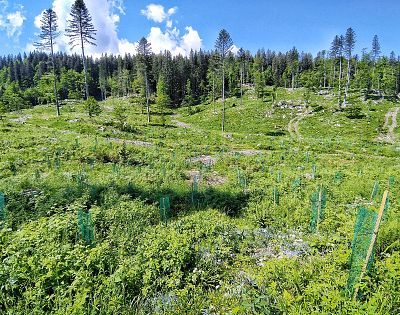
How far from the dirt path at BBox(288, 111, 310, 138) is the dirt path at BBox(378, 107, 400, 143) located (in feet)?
41.8

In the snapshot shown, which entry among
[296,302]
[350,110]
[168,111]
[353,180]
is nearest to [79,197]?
[296,302]

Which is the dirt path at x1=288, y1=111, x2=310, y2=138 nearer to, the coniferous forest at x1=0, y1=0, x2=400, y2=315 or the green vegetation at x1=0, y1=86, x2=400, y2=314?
the coniferous forest at x1=0, y1=0, x2=400, y2=315

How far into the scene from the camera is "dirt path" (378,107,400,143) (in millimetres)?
42344

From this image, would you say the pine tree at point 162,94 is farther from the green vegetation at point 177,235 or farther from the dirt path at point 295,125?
the green vegetation at point 177,235

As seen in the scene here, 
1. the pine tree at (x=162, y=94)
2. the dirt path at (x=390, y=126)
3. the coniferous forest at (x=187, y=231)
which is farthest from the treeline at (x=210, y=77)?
the coniferous forest at (x=187, y=231)

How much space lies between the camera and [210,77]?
299 ft

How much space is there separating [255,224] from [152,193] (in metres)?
4.95

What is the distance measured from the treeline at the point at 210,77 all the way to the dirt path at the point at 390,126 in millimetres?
12683

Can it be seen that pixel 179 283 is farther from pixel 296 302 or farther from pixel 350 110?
pixel 350 110

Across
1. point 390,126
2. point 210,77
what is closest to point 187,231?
point 390,126

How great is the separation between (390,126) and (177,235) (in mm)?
54770

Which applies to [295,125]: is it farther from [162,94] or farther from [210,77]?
[210,77]

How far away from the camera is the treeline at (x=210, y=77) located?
74.8m

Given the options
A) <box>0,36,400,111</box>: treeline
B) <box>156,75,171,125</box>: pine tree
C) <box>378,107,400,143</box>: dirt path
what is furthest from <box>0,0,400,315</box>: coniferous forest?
<box>0,36,400,111</box>: treeline
